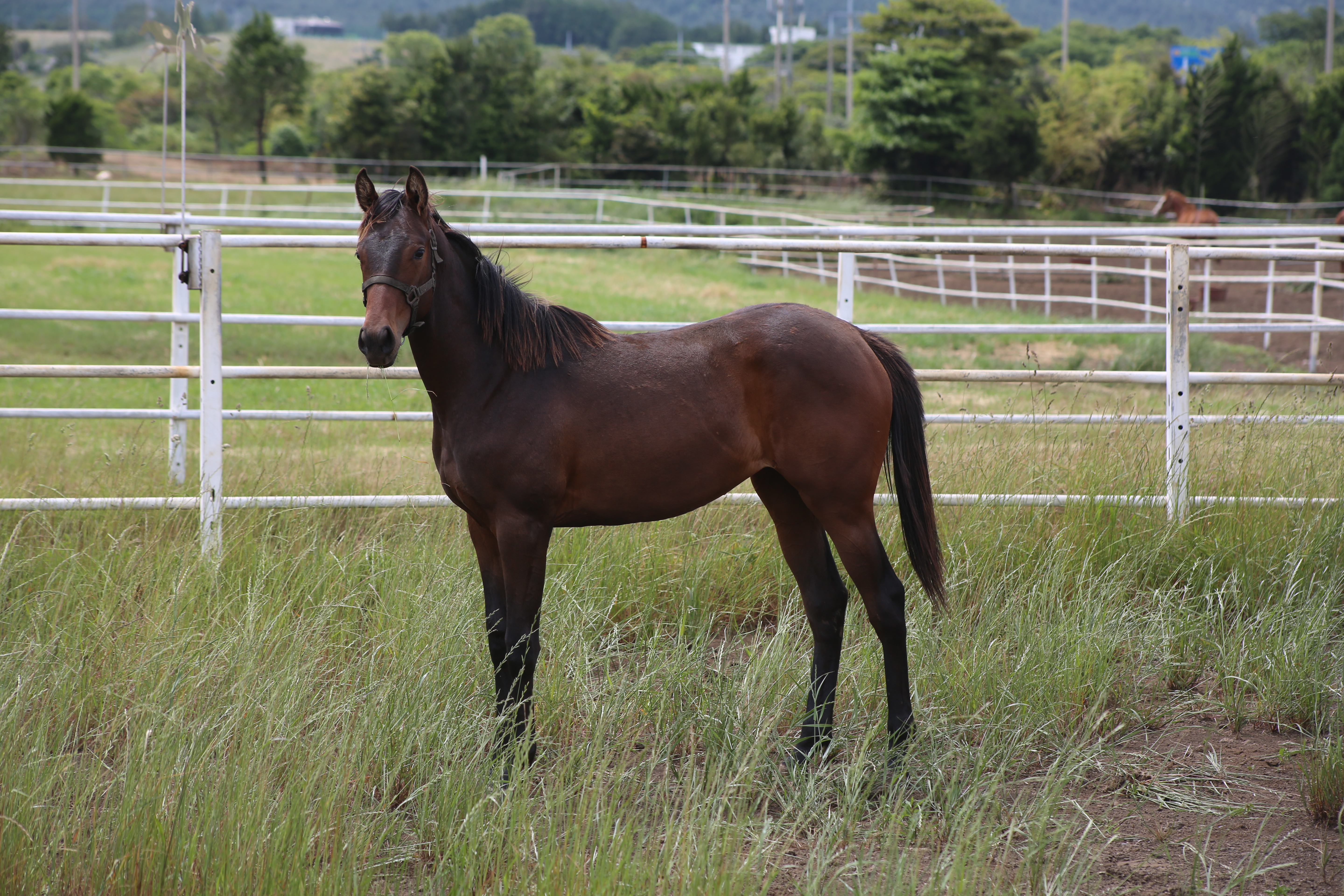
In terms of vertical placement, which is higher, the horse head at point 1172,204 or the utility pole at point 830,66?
the utility pole at point 830,66

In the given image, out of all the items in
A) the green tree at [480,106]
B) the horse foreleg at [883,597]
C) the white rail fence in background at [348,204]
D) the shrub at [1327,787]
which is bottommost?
the shrub at [1327,787]

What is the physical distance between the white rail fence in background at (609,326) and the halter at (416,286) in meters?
1.22

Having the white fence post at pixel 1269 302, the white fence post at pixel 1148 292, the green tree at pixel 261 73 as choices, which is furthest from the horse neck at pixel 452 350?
the green tree at pixel 261 73

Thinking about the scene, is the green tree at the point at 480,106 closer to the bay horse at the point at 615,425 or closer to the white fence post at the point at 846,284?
the white fence post at the point at 846,284

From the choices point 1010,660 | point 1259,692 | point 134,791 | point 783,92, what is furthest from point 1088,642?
point 783,92

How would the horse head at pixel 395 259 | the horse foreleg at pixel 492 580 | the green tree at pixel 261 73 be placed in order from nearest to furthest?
the horse head at pixel 395 259
the horse foreleg at pixel 492 580
the green tree at pixel 261 73

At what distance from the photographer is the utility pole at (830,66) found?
64438 millimetres

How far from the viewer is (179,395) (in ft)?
16.5

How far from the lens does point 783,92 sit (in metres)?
72.8

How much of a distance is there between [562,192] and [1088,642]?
23.9 m

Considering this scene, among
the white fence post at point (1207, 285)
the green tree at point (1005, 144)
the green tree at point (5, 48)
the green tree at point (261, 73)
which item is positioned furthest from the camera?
the green tree at point (5, 48)

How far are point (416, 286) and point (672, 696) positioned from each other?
4.73 ft

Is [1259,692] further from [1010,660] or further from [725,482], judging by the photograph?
[725,482]

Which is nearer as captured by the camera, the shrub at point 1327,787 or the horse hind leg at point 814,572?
the shrub at point 1327,787
